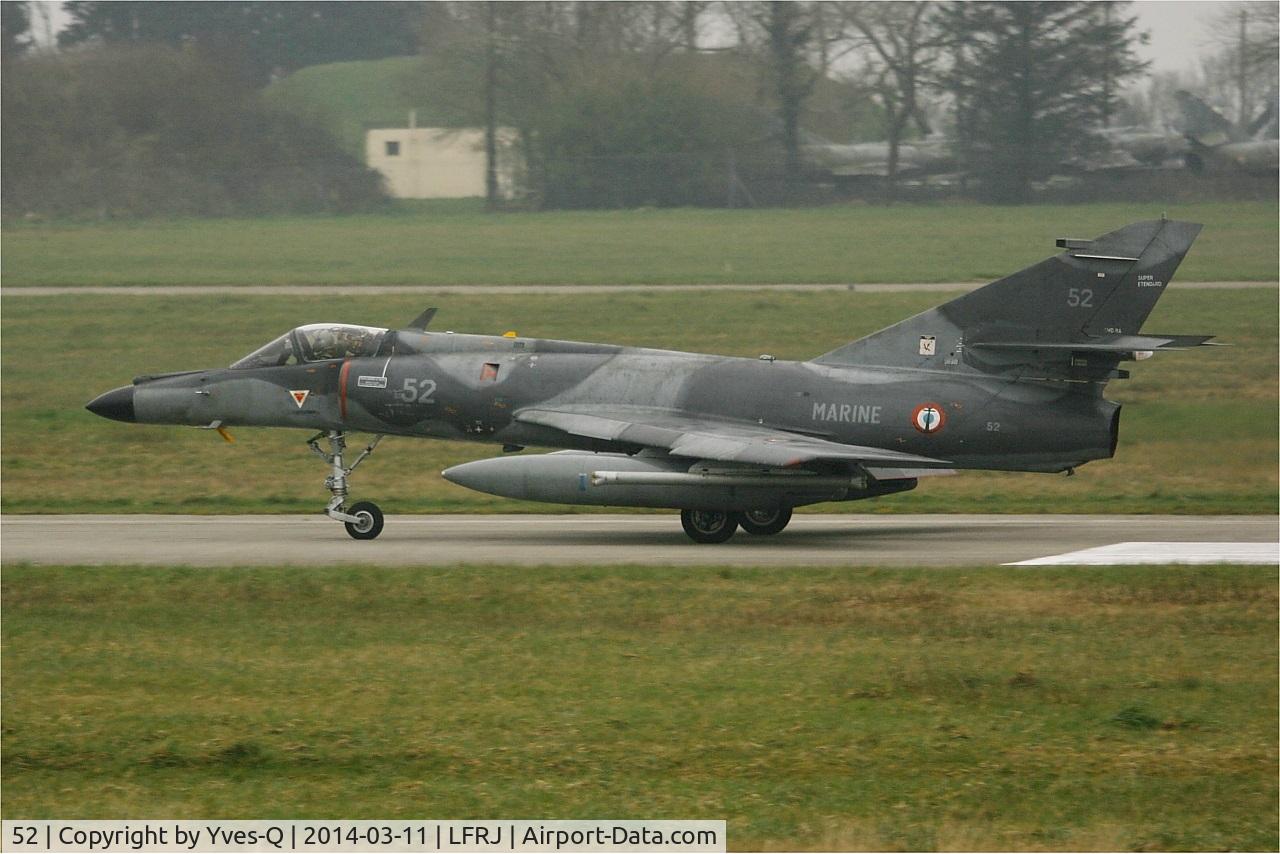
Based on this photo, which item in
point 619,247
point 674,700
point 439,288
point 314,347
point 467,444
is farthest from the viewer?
point 619,247

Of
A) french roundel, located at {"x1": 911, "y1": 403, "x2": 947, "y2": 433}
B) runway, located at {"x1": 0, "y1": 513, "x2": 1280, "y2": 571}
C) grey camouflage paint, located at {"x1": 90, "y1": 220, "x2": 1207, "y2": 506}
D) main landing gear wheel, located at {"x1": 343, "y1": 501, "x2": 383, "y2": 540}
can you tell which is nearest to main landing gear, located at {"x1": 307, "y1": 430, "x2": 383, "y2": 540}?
main landing gear wheel, located at {"x1": 343, "y1": 501, "x2": 383, "y2": 540}

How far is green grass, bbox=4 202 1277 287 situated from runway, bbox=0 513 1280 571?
2686cm

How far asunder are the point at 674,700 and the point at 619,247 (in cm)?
4582

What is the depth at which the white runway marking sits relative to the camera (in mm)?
17875

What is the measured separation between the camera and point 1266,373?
3438 cm

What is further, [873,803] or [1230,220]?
[1230,220]

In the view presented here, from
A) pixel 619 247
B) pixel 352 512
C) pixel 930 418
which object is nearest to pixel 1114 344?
pixel 930 418

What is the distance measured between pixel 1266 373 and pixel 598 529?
19130 millimetres

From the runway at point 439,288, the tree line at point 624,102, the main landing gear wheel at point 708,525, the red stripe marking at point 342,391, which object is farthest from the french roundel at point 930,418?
the tree line at point 624,102

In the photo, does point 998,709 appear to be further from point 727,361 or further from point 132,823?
point 727,361

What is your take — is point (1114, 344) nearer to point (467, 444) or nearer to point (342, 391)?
point (342, 391)

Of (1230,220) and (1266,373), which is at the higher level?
(1230,220)

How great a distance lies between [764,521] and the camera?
67.1 feet

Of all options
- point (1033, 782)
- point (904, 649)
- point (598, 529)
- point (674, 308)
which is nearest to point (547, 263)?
point (674, 308)
